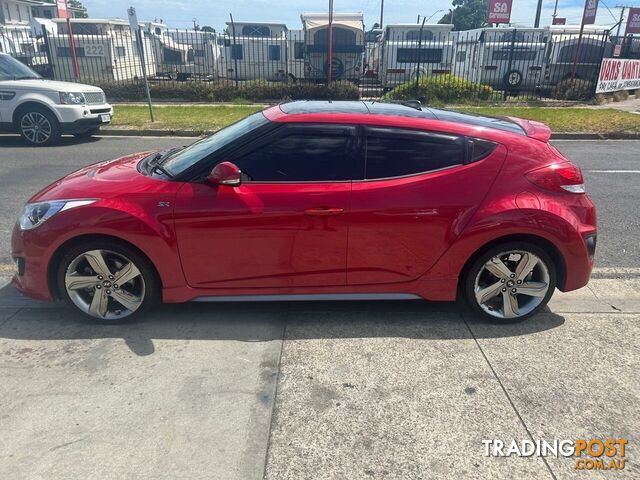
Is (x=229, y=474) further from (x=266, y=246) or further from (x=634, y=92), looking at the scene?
(x=634, y=92)

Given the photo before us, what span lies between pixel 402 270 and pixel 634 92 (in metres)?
21.7

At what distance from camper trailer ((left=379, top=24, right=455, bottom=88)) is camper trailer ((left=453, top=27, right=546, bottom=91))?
2.69 ft

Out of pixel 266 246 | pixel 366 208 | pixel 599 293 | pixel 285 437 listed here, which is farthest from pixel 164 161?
pixel 599 293

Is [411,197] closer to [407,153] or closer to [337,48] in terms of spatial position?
[407,153]

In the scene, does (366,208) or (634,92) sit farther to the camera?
(634,92)

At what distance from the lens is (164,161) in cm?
382

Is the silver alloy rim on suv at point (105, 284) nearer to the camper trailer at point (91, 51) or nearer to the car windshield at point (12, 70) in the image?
the car windshield at point (12, 70)

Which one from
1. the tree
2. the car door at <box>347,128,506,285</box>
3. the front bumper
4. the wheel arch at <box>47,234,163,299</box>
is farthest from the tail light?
the tree

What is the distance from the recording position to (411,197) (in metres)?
3.34

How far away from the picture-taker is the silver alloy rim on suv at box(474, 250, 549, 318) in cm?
351

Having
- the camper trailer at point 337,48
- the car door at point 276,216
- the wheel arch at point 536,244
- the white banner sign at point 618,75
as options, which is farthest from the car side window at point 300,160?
the white banner sign at point 618,75

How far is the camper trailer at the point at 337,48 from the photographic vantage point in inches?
766

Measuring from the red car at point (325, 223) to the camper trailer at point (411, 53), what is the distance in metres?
16.0

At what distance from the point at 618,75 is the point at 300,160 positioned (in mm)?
19889
